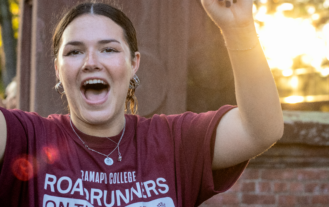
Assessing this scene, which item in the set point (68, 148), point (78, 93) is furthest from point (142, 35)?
point (68, 148)

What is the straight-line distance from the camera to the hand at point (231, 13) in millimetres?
1050

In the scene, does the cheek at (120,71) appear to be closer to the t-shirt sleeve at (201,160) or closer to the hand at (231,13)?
the t-shirt sleeve at (201,160)

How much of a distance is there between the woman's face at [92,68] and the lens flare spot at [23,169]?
27cm

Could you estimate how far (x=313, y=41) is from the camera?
13.1ft

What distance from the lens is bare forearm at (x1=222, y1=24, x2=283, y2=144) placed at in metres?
1.10

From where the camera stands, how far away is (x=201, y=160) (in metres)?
1.33

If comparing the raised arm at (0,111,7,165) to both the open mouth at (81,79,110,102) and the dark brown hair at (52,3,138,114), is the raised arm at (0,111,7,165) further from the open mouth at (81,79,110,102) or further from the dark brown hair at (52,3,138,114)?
the dark brown hair at (52,3,138,114)

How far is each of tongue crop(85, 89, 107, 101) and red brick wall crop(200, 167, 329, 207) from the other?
1.41 meters

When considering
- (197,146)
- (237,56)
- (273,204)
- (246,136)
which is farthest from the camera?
(273,204)

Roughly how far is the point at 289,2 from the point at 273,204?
90.0 inches

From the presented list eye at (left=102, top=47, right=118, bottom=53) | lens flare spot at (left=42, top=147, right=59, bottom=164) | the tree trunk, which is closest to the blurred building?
eye at (left=102, top=47, right=118, bottom=53)

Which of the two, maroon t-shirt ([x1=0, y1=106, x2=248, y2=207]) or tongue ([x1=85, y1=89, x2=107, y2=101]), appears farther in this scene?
tongue ([x1=85, y1=89, x2=107, y2=101])

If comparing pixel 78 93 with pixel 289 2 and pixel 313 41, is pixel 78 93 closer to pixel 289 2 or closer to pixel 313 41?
pixel 289 2

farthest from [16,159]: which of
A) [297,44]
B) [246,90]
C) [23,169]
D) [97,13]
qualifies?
[297,44]
